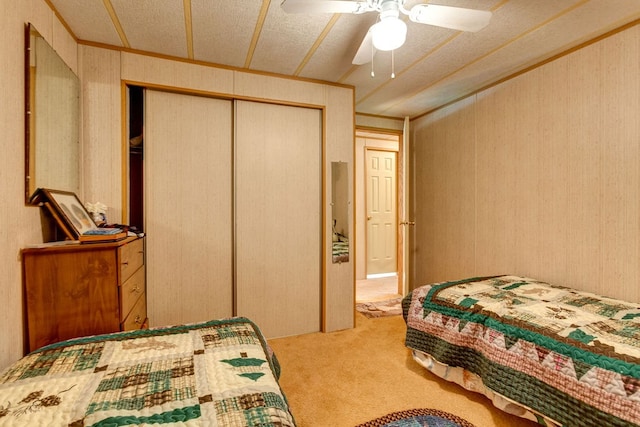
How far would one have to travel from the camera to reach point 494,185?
3.02 metres

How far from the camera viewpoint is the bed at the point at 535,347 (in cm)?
135

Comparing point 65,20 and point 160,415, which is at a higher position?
point 65,20

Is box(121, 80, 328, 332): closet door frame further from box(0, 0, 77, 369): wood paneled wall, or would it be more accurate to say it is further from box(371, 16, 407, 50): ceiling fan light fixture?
box(371, 16, 407, 50): ceiling fan light fixture

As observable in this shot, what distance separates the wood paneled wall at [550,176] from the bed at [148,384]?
95.6 inches

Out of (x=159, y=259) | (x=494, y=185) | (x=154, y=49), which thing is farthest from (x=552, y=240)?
(x=154, y=49)

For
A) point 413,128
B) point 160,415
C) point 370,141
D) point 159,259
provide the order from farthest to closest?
point 370,141
point 413,128
point 159,259
point 160,415

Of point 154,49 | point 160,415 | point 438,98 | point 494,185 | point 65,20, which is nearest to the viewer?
point 160,415

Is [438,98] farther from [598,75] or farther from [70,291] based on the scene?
[70,291]

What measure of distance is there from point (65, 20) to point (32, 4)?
0.42m

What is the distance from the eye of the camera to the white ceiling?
6.22 ft

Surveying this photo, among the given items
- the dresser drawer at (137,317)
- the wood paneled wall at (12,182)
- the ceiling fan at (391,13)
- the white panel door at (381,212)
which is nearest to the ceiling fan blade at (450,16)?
the ceiling fan at (391,13)

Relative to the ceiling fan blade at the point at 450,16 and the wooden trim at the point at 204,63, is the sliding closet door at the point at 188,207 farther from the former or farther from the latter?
the ceiling fan blade at the point at 450,16

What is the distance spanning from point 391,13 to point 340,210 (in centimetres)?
187

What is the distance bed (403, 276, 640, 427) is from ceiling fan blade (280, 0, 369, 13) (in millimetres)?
1872
